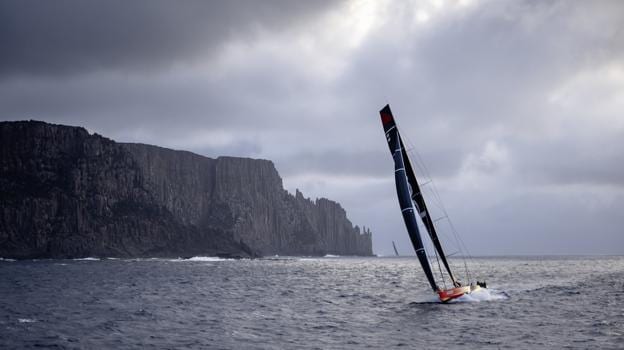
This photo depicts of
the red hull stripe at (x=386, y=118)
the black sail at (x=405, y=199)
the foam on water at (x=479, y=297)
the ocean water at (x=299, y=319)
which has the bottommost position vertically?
the ocean water at (x=299, y=319)

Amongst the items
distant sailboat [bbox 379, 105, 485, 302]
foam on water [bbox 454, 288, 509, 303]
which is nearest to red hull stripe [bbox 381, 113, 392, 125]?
distant sailboat [bbox 379, 105, 485, 302]

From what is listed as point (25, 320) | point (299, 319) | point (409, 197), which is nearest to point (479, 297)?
point (409, 197)

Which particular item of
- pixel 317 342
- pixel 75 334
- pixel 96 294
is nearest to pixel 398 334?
pixel 317 342

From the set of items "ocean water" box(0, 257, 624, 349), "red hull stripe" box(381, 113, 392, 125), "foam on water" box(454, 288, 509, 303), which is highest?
"red hull stripe" box(381, 113, 392, 125)

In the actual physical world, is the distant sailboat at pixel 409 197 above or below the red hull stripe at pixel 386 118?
below

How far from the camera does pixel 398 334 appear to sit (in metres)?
34.3

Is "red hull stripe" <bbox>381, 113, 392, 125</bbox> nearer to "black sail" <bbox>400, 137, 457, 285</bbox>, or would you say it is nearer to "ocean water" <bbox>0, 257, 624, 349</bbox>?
"black sail" <bbox>400, 137, 457, 285</bbox>

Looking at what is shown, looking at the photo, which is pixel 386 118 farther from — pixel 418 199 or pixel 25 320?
pixel 25 320

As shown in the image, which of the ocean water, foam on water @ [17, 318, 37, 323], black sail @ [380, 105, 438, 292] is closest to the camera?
the ocean water

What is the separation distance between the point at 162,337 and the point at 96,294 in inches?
1101

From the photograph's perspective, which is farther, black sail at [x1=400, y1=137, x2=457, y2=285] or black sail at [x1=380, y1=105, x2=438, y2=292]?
black sail at [x1=400, y1=137, x2=457, y2=285]

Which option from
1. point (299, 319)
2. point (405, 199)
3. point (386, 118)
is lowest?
point (299, 319)

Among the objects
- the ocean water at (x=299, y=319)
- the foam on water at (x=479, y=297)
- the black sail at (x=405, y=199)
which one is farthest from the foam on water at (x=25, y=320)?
the foam on water at (x=479, y=297)

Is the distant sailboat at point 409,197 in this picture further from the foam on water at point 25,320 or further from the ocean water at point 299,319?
the foam on water at point 25,320
